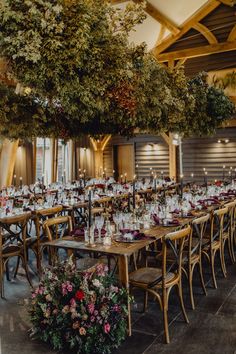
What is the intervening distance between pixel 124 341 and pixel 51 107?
292 cm

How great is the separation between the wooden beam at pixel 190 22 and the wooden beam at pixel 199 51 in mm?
321

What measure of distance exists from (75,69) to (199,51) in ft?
34.1

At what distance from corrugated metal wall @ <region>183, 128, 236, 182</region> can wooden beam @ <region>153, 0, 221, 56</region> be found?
3543 millimetres

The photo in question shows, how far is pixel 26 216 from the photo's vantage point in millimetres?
5324

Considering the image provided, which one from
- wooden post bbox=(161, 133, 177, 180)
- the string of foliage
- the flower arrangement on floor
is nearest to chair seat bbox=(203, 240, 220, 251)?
the flower arrangement on floor

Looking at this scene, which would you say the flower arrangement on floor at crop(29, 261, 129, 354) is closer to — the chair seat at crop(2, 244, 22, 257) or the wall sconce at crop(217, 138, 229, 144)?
the chair seat at crop(2, 244, 22, 257)

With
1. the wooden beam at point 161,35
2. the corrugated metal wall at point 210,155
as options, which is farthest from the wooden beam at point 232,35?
the corrugated metal wall at point 210,155

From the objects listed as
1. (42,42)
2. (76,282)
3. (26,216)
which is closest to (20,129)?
(26,216)

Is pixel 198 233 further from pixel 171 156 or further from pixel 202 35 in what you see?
pixel 202 35

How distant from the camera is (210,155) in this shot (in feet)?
46.5

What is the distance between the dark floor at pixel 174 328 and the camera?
135 inches

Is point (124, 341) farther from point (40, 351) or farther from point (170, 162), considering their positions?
point (170, 162)

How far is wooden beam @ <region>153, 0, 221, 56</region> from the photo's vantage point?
1320 centimetres

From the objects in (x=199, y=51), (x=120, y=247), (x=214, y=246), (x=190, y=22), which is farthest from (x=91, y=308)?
(x=190, y=22)
